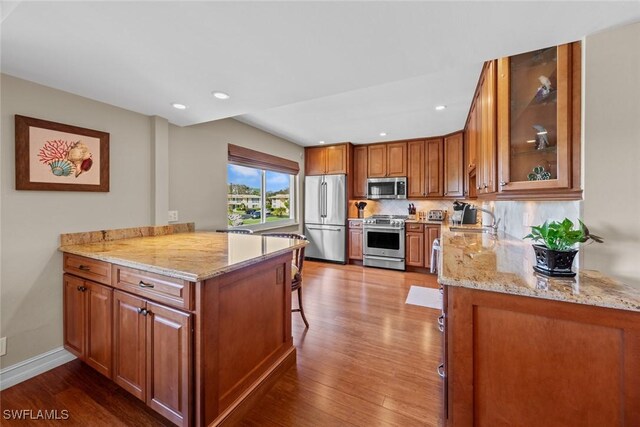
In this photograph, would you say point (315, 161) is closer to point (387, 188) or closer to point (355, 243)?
point (387, 188)

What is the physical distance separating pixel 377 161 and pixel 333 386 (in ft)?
13.3

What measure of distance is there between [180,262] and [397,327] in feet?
6.63

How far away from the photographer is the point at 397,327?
2441 mm

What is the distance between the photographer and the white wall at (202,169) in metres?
2.74

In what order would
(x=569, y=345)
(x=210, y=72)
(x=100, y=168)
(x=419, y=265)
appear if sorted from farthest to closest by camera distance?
1. (x=419, y=265)
2. (x=100, y=168)
3. (x=210, y=72)
4. (x=569, y=345)

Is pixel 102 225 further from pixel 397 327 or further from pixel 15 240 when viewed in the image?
pixel 397 327

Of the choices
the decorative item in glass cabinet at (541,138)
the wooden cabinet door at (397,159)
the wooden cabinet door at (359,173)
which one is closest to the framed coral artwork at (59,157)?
the decorative item in glass cabinet at (541,138)

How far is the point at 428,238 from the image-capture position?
4.25 m

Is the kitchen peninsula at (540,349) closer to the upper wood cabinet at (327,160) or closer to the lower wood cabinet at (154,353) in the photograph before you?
the lower wood cabinet at (154,353)

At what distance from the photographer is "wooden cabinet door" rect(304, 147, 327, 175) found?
510cm

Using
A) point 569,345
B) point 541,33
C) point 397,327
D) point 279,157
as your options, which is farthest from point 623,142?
point 279,157

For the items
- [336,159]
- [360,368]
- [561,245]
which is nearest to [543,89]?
[561,245]

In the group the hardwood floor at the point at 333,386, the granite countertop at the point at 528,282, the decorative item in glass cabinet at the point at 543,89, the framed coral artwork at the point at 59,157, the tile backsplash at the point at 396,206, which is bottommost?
the hardwood floor at the point at 333,386

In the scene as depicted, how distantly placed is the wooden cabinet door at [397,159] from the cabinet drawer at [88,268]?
4.36 m
